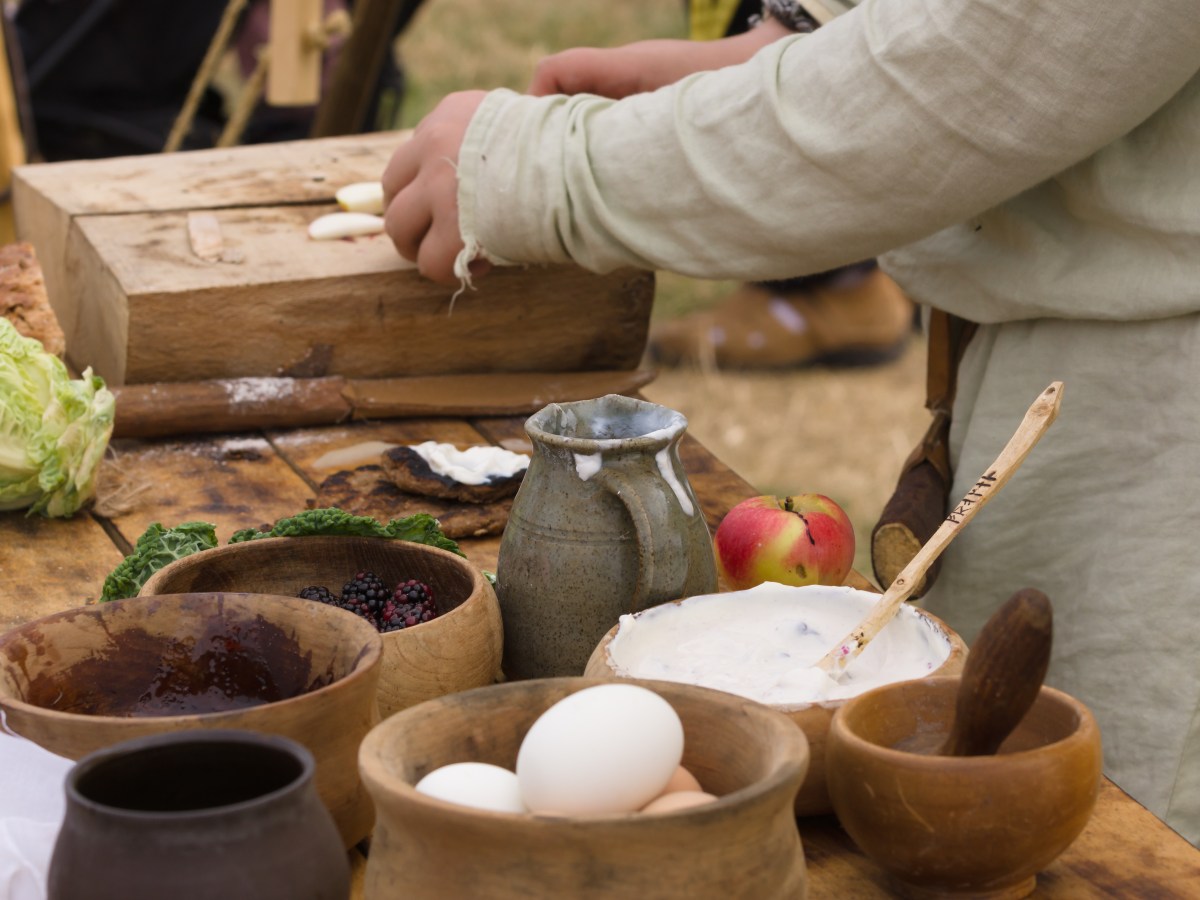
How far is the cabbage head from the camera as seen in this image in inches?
64.0

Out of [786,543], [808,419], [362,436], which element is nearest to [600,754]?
[786,543]

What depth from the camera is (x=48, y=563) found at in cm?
157

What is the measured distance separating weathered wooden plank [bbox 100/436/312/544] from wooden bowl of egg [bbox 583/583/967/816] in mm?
643

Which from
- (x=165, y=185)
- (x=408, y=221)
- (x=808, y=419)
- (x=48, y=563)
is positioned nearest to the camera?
(x=48, y=563)

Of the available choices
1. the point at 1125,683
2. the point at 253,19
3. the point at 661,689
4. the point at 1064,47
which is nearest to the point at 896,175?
the point at 1064,47

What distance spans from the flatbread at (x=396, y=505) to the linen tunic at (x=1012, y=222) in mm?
318

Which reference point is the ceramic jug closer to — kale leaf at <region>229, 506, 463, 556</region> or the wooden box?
kale leaf at <region>229, 506, 463, 556</region>

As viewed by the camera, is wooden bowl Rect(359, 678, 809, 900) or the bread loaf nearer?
wooden bowl Rect(359, 678, 809, 900)

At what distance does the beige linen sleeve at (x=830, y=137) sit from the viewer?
1372mm

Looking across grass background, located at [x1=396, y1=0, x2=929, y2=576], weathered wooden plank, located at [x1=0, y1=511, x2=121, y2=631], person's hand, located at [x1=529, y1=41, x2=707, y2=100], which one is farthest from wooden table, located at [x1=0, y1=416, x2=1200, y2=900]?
grass background, located at [x1=396, y1=0, x2=929, y2=576]

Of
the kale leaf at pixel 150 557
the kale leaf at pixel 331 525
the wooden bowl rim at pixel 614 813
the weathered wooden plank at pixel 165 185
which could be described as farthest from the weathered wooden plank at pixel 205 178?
the wooden bowl rim at pixel 614 813

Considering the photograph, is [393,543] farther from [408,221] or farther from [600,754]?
[408,221]

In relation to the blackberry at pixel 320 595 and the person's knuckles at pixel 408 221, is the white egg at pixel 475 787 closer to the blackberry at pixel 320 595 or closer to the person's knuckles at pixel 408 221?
the blackberry at pixel 320 595

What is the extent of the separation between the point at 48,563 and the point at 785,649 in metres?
0.86
